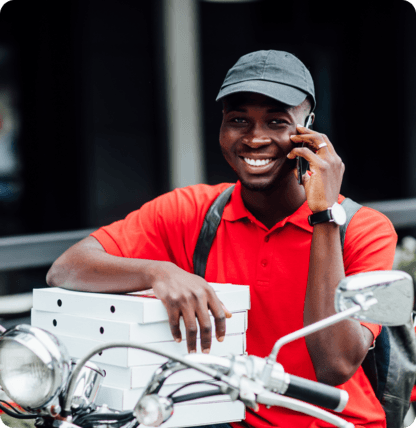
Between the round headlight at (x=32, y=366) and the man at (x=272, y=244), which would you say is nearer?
the round headlight at (x=32, y=366)

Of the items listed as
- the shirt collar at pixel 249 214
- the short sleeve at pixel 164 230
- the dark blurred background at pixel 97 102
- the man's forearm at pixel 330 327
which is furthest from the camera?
the dark blurred background at pixel 97 102

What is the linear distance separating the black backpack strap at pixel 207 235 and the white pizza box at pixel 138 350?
19.2 inches

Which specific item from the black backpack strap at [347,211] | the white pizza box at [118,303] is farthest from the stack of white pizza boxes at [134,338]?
the black backpack strap at [347,211]

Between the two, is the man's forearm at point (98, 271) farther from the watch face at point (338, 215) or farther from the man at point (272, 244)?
the watch face at point (338, 215)

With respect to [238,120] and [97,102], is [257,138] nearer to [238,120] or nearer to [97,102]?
[238,120]

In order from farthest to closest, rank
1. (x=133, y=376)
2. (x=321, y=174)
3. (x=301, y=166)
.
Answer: (x=301, y=166), (x=321, y=174), (x=133, y=376)

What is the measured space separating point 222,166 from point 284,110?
3566 mm

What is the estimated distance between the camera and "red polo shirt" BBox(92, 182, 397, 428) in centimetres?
185

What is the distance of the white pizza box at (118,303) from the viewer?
57.8 inches

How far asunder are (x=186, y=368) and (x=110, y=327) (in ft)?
1.31

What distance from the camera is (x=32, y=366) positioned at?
3.82 feet

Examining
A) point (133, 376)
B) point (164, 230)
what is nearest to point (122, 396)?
point (133, 376)

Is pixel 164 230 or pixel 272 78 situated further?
→ pixel 164 230

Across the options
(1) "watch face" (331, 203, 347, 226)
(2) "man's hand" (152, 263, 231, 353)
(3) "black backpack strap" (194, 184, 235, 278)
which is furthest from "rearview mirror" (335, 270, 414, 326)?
(3) "black backpack strap" (194, 184, 235, 278)
